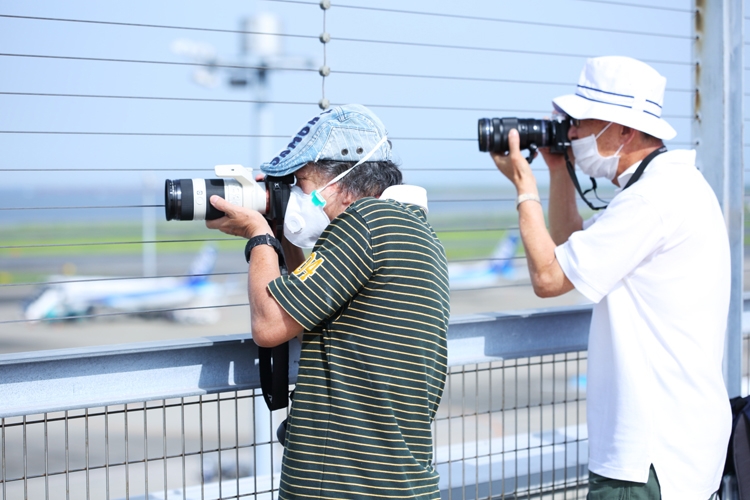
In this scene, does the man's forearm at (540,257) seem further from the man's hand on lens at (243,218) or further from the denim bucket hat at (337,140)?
the man's hand on lens at (243,218)

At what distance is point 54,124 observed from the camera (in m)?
2.14

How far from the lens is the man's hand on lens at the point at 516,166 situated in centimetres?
235

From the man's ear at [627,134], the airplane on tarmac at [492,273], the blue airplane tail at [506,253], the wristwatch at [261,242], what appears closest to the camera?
the wristwatch at [261,242]

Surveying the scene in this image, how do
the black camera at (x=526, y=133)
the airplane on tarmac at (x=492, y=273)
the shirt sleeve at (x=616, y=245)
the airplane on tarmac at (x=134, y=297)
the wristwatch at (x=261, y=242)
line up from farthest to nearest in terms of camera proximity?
the airplane on tarmac at (x=492, y=273) < the airplane on tarmac at (x=134, y=297) < the black camera at (x=526, y=133) < the shirt sleeve at (x=616, y=245) < the wristwatch at (x=261, y=242)

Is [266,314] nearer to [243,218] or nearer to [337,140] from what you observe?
[243,218]

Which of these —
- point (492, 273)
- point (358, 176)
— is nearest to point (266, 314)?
point (358, 176)

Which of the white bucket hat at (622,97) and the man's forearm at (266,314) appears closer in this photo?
the man's forearm at (266,314)

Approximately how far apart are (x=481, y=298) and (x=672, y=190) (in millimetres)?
20132

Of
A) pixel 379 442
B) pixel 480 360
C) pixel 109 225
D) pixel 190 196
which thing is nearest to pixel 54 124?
pixel 190 196

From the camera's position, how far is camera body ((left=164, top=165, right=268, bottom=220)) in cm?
A: 187

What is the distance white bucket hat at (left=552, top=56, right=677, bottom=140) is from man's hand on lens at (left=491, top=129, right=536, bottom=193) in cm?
19

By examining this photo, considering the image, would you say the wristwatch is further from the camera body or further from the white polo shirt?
the white polo shirt

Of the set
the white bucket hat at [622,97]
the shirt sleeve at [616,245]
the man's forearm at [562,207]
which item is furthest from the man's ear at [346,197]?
the man's forearm at [562,207]

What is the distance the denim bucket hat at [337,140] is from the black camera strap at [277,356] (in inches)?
1.8
